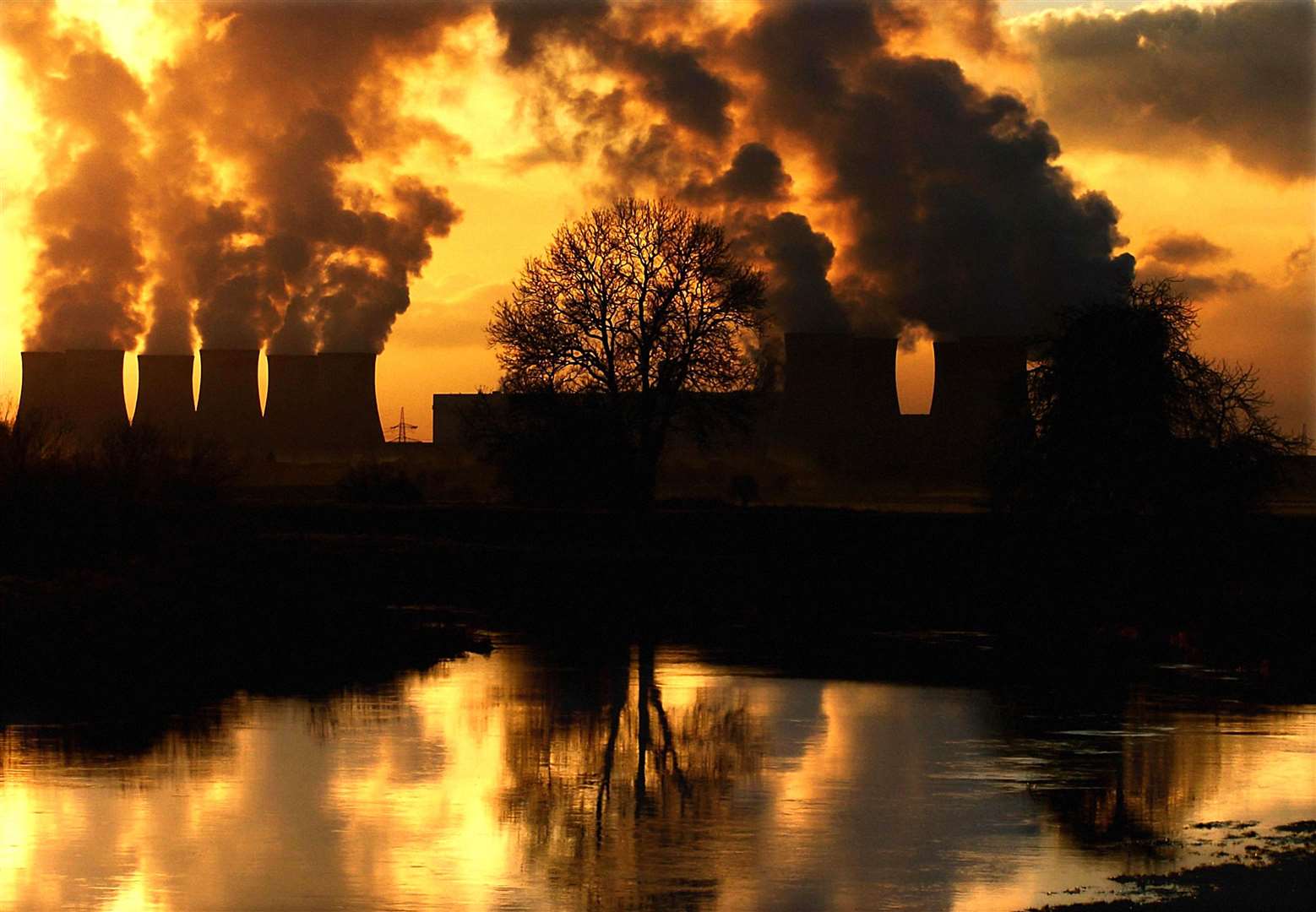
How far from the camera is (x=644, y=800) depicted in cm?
864

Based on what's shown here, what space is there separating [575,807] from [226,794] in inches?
67.4

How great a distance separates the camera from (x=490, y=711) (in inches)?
457

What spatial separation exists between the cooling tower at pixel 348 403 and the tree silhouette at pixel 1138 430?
87.2 ft

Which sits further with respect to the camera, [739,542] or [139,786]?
[739,542]

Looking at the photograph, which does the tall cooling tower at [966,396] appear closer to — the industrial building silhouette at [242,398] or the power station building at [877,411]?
the power station building at [877,411]

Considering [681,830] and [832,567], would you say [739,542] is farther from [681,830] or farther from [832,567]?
[681,830]

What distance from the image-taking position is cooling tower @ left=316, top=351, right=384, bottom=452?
48.5 metres

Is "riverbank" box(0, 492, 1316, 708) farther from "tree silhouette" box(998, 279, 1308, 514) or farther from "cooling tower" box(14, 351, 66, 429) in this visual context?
"cooling tower" box(14, 351, 66, 429)

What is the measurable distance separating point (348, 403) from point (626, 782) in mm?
40586

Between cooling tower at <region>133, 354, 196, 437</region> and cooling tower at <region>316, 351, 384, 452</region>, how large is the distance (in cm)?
367

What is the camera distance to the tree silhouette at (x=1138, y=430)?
24078mm

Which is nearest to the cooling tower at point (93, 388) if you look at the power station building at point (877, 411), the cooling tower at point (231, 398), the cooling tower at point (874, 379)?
the cooling tower at point (231, 398)

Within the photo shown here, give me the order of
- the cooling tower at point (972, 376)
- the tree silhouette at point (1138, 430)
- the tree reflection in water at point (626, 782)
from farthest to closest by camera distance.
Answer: the cooling tower at point (972, 376) → the tree silhouette at point (1138, 430) → the tree reflection in water at point (626, 782)

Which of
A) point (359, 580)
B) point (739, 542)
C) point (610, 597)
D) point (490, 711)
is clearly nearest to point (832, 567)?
point (739, 542)
